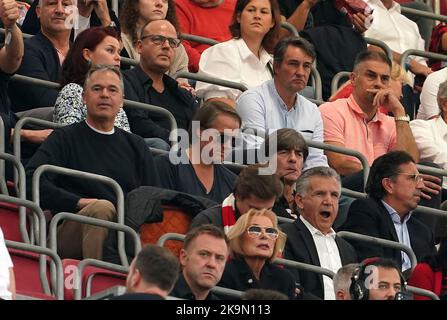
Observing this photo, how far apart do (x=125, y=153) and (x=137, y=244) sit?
107 centimetres

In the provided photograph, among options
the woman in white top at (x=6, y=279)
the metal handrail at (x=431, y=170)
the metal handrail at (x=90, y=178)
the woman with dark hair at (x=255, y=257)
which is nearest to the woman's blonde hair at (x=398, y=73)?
the metal handrail at (x=431, y=170)

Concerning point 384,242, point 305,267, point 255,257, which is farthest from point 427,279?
point 255,257

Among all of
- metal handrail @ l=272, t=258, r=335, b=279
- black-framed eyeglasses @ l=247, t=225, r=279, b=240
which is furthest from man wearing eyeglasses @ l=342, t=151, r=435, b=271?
black-framed eyeglasses @ l=247, t=225, r=279, b=240

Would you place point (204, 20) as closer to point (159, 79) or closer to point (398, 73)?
point (398, 73)

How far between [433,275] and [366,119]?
2359 mm

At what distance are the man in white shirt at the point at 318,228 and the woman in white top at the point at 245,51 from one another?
2.14 metres

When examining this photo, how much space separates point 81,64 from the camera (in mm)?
16359

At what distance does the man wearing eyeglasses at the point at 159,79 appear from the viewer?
16906mm

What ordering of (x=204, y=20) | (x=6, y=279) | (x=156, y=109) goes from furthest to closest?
1. (x=204, y=20)
2. (x=156, y=109)
3. (x=6, y=279)

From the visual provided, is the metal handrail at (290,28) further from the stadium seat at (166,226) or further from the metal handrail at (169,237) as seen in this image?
the metal handrail at (169,237)

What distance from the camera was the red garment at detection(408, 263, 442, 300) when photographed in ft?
51.1
